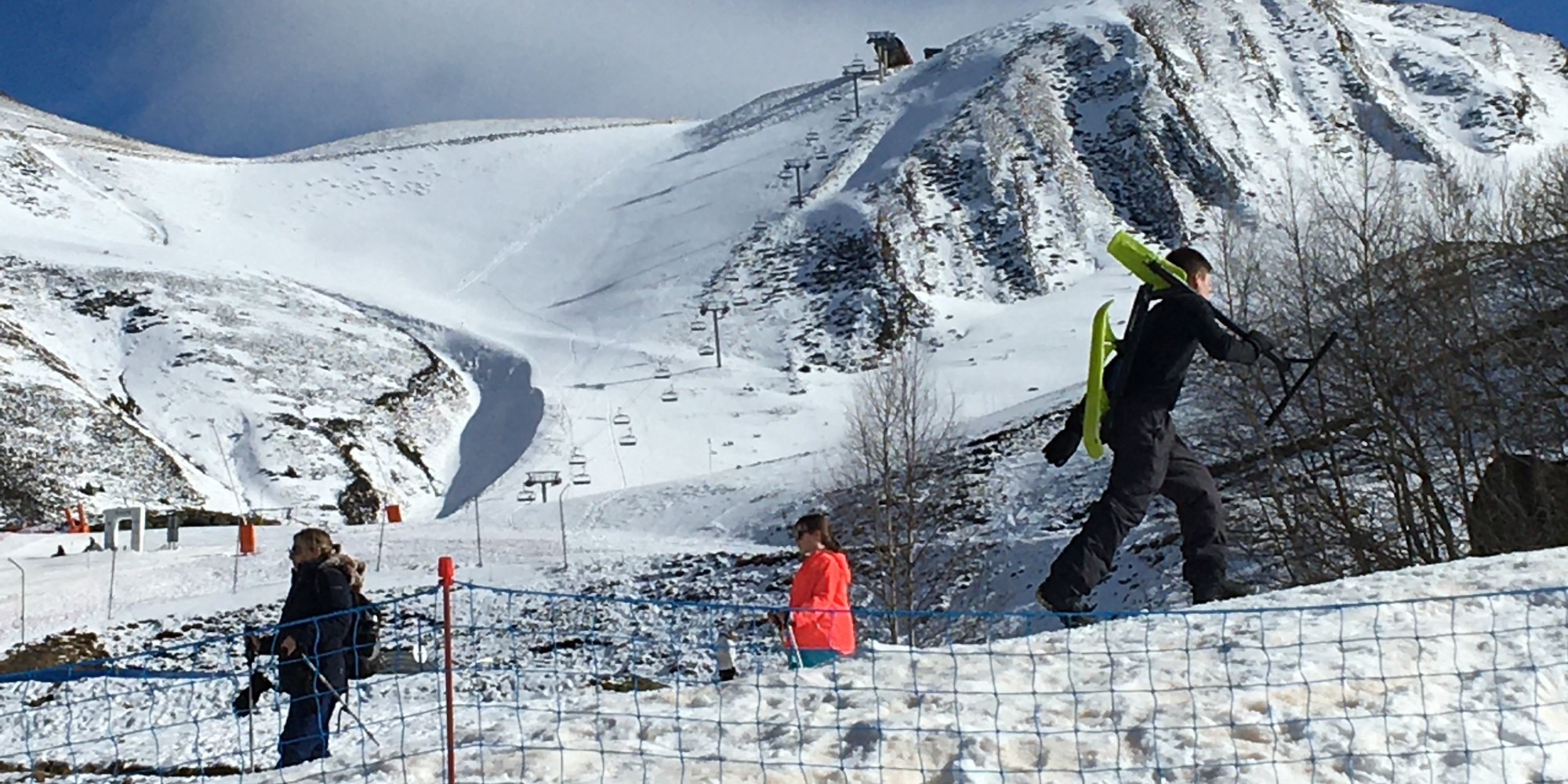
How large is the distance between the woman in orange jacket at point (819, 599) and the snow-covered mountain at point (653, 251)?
29.9m

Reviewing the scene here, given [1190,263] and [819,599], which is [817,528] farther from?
[1190,263]

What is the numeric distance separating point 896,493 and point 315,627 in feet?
65.6

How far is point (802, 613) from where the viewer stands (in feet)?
25.9

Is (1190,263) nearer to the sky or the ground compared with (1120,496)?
nearer to the sky

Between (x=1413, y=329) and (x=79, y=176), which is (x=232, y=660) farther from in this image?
(x=79, y=176)

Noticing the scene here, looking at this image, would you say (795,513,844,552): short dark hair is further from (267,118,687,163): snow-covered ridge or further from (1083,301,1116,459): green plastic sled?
(267,118,687,163): snow-covered ridge

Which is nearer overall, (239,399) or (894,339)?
(239,399)

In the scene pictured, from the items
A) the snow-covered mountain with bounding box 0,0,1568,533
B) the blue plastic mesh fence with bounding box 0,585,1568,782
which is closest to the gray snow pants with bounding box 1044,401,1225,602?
the blue plastic mesh fence with bounding box 0,585,1568,782

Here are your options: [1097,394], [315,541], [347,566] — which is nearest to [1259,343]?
[1097,394]

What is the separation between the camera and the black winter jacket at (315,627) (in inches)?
313

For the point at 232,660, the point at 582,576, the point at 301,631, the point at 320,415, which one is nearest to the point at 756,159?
the point at 320,415

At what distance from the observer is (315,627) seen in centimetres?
800

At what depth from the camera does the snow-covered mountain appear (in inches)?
1738

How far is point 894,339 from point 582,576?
98.1 ft
